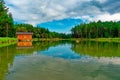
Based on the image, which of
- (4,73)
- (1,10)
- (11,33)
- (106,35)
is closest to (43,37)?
(106,35)

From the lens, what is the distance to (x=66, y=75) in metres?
13.0

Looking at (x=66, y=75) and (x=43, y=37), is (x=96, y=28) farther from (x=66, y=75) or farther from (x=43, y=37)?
(x=66, y=75)

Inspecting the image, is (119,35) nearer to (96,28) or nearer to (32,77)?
(96,28)

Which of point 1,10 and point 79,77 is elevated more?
point 1,10

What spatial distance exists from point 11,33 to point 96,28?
2899 inches

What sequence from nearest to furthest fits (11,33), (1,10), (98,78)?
(98,78) < (1,10) < (11,33)

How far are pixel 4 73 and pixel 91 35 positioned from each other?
5590 inches

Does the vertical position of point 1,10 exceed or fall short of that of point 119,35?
it exceeds it

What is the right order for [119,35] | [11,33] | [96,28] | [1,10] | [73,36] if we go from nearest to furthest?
[1,10]
[11,33]
[119,35]
[96,28]
[73,36]

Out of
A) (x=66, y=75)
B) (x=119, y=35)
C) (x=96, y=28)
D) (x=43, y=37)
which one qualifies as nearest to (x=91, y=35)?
(x=96, y=28)

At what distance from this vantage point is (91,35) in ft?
502

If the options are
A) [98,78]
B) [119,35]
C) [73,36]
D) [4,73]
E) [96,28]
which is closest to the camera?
[98,78]

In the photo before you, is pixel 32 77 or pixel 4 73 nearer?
pixel 32 77

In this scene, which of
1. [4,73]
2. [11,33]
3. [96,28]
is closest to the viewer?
[4,73]
